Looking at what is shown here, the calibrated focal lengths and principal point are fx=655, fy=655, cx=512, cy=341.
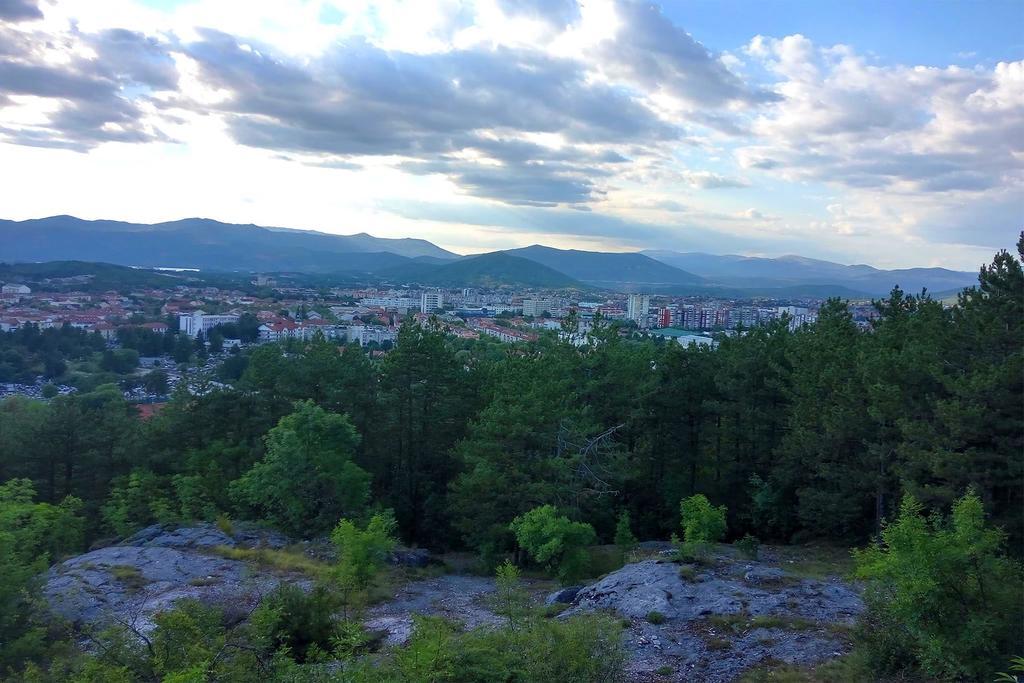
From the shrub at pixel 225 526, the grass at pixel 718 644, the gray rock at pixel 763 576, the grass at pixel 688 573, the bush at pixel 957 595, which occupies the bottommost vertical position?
the shrub at pixel 225 526

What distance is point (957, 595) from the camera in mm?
7770

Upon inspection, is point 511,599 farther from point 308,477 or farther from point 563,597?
point 308,477

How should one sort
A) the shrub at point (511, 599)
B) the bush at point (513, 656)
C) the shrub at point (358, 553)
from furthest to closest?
the shrub at point (358, 553)
the shrub at point (511, 599)
the bush at point (513, 656)

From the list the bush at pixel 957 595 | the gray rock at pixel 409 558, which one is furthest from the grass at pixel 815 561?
the gray rock at pixel 409 558

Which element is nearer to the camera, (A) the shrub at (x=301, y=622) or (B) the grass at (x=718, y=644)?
(A) the shrub at (x=301, y=622)

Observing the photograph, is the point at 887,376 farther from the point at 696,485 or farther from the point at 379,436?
the point at 379,436

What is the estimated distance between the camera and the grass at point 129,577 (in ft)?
43.4

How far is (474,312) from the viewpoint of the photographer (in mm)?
101250

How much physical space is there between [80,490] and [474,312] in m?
78.9

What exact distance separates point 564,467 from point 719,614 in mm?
7337

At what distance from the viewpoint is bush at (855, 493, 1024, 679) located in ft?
24.7

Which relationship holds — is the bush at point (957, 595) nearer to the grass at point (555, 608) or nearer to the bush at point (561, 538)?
the grass at point (555, 608)

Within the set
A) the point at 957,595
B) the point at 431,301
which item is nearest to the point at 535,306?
the point at 431,301

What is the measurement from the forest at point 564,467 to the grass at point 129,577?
1.65 meters
